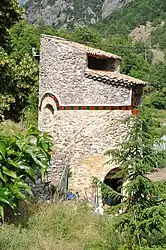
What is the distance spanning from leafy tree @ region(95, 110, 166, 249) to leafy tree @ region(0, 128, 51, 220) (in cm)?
136

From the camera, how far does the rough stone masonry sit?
1369 cm

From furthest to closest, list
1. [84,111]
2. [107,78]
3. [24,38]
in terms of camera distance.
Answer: [24,38], [84,111], [107,78]

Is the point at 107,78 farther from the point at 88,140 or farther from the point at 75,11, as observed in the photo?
the point at 75,11

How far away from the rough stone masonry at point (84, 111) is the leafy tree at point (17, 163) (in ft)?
18.8

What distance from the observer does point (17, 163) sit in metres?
7.15

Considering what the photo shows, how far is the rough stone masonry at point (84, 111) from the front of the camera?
13688 mm

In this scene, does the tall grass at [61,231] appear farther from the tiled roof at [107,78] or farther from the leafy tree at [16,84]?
the tiled roof at [107,78]

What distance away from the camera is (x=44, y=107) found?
50.6 ft

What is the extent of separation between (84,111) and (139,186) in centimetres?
663

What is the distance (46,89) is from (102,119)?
2489 millimetres

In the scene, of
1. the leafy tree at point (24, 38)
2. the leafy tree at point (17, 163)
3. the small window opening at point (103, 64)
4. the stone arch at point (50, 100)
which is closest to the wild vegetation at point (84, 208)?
the leafy tree at point (17, 163)

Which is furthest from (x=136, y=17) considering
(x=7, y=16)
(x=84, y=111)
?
(x=7, y=16)

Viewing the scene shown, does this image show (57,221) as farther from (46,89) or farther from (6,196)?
(46,89)

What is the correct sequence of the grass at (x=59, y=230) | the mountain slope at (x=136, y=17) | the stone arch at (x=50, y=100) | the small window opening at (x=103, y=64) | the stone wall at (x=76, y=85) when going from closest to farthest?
the grass at (x=59, y=230)
the stone wall at (x=76, y=85)
the stone arch at (x=50, y=100)
the small window opening at (x=103, y=64)
the mountain slope at (x=136, y=17)
